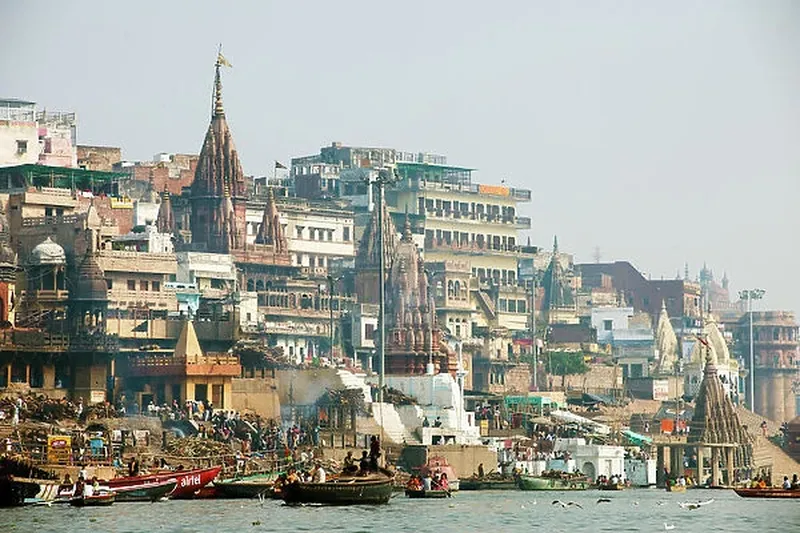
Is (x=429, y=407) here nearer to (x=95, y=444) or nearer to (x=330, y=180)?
(x=95, y=444)

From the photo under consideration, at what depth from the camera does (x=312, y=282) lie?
424ft

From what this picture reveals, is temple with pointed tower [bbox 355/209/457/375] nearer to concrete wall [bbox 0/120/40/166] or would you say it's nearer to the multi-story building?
concrete wall [bbox 0/120/40/166]

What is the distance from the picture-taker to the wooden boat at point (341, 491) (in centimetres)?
7275

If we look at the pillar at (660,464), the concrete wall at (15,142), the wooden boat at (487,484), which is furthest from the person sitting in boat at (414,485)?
the concrete wall at (15,142)

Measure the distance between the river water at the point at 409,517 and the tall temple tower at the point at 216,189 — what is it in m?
40.4

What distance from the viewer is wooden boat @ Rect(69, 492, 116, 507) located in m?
71.1

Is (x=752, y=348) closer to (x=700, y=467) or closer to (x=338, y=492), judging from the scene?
(x=700, y=467)

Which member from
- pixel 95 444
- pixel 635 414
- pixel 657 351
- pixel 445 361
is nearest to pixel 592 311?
pixel 657 351

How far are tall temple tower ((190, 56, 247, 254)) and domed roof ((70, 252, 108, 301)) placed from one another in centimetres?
2749

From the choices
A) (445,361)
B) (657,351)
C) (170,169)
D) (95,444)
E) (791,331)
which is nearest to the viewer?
(95,444)

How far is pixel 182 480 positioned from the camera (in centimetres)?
7819

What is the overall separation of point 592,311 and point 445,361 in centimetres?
4881

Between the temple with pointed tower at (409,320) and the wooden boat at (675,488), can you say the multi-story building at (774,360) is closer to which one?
the temple with pointed tower at (409,320)

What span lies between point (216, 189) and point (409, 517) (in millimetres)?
57145
